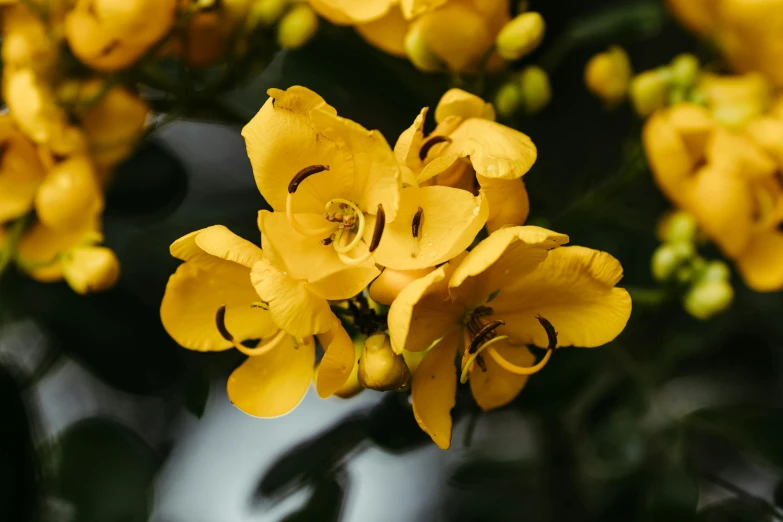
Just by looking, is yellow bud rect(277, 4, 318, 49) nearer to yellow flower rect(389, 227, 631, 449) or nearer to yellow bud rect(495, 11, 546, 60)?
yellow bud rect(495, 11, 546, 60)

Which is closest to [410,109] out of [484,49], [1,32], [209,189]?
[484,49]


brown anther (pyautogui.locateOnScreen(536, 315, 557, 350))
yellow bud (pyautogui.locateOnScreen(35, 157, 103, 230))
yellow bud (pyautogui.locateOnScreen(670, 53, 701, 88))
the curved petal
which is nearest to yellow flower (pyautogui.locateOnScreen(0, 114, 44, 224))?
yellow bud (pyautogui.locateOnScreen(35, 157, 103, 230))

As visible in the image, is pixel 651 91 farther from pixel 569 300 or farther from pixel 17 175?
pixel 17 175

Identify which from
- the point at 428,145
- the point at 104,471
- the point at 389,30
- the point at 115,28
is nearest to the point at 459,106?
the point at 428,145

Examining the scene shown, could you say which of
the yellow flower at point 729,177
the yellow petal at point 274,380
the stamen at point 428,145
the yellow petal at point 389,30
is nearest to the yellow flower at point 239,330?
the yellow petal at point 274,380

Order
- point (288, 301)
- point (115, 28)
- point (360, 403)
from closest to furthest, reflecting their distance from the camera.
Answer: point (288, 301) < point (115, 28) < point (360, 403)

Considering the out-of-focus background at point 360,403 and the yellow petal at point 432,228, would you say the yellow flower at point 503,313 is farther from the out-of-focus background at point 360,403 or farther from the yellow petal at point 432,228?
the out-of-focus background at point 360,403
